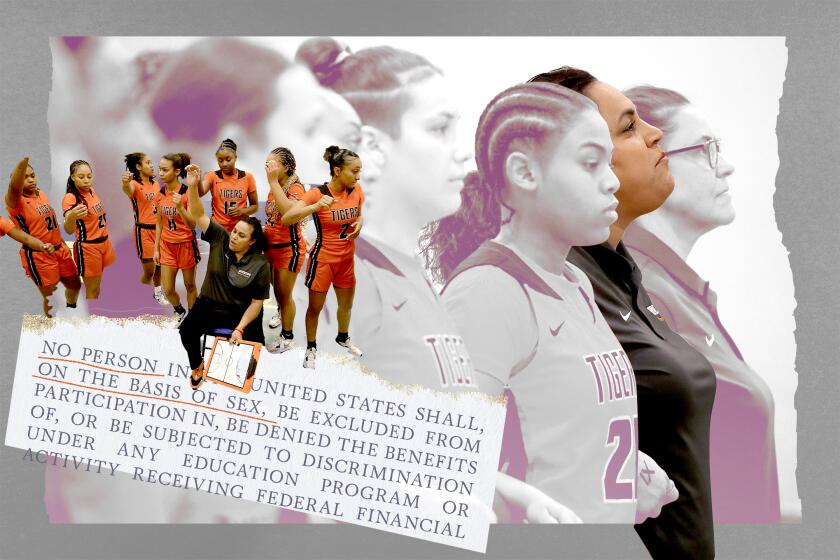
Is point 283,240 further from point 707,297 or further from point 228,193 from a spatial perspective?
point 707,297

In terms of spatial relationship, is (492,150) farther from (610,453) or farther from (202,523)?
(202,523)

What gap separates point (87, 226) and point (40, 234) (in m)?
0.24

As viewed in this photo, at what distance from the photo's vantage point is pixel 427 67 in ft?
18.6

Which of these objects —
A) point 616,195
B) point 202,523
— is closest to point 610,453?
point 616,195

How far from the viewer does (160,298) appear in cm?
562

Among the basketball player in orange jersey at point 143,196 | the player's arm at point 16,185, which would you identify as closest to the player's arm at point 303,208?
the basketball player in orange jersey at point 143,196

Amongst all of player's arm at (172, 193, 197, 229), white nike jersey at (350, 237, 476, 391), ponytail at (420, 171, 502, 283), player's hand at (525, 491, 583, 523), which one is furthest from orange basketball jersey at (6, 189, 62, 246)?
player's hand at (525, 491, 583, 523)

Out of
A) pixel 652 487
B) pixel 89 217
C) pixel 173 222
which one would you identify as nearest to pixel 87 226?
pixel 89 217

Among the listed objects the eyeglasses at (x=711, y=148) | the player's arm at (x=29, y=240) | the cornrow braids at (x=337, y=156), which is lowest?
the player's arm at (x=29, y=240)

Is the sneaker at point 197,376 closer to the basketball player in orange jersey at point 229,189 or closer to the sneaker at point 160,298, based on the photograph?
the sneaker at point 160,298

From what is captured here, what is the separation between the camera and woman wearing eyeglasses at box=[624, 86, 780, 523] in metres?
5.84

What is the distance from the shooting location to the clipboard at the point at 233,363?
17.9ft

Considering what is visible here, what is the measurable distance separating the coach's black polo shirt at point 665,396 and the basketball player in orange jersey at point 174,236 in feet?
6.27

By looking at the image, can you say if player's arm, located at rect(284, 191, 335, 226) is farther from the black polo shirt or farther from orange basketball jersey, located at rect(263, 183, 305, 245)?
the black polo shirt
